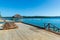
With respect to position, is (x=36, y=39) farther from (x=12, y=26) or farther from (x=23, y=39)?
(x=12, y=26)

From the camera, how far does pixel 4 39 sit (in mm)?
7891

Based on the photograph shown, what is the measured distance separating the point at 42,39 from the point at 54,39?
80cm

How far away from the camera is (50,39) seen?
765 cm

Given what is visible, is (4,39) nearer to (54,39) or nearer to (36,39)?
(36,39)

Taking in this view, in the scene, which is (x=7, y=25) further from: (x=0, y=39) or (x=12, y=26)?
(x=0, y=39)

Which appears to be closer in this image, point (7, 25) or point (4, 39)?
point (4, 39)

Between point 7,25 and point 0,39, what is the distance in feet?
20.5

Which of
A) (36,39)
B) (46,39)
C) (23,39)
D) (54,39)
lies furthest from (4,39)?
(54,39)

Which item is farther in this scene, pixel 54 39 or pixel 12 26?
pixel 12 26

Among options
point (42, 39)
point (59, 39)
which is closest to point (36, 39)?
point (42, 39)

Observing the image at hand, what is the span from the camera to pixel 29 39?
25.4 ft

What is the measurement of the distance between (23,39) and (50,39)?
1805 millimetres

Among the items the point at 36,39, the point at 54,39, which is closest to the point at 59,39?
the point at 54,39

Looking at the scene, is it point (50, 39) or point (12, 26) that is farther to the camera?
point (12, 26)
